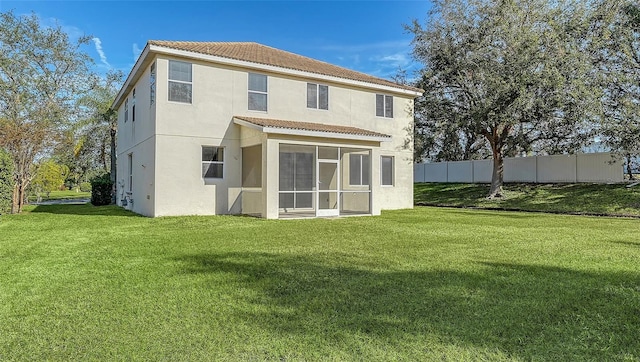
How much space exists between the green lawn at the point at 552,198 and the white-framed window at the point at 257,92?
1241 centimetres

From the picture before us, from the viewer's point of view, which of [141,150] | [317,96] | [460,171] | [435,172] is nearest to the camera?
[141,150]

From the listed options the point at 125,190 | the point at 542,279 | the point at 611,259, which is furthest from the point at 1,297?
the point at 125,190

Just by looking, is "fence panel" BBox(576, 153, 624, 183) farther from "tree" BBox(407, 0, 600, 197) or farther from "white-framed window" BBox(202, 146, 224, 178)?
"white-framed window" BBox(202, 146, 224, 178)

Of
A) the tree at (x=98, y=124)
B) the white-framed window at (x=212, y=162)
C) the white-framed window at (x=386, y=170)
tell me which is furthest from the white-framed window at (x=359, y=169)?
the tree at (x=98, y=124)

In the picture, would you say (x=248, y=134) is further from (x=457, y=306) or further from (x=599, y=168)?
(x=599, y=168)

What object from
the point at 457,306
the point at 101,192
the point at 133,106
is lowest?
the point at 457,306

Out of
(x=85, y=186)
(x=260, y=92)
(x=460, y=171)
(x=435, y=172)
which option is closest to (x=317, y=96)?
(x=260, y=92)

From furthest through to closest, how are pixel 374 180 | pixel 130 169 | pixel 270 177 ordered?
pixel 130 169, pixel 374 180, pixel 270 177

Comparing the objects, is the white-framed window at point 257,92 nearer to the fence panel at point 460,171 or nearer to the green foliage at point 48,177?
the green foliage at point 48,177

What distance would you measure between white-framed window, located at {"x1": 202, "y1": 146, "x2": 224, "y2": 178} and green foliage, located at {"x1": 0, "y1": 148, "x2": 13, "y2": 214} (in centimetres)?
747

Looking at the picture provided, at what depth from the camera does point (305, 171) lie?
1520 cm

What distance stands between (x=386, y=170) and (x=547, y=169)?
1070cm

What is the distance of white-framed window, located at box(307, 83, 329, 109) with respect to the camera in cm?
1605

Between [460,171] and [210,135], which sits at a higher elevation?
[210,135]
